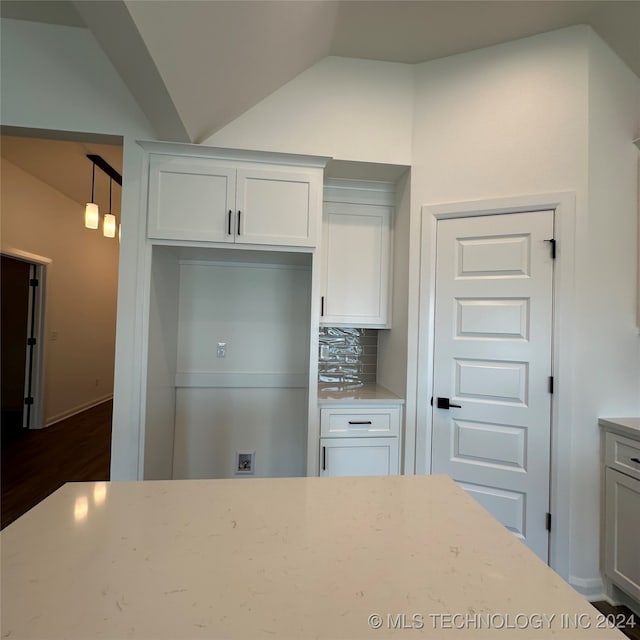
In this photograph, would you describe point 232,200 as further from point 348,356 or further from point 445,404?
point 445,404

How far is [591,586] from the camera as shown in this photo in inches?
72.4

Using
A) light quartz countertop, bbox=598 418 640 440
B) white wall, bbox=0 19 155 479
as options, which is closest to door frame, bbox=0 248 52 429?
white wall, bbox=0 19 155 479

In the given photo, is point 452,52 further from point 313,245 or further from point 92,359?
point 92,359

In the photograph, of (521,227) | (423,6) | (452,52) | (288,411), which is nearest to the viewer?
(423,6)

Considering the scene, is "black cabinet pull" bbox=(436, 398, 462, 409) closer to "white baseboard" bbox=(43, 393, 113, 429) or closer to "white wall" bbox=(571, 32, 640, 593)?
"white wall" bbox=(571, 32, 640, 593)

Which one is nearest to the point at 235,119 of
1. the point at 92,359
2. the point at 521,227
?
the point at 521,227

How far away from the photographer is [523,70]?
200 cm

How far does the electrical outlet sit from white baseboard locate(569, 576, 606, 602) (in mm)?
1936

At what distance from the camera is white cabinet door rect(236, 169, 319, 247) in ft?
6.61

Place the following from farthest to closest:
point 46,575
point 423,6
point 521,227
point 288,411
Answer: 1. point 288,411
2. point 521,227
3. point 423,6
4. point 46,575

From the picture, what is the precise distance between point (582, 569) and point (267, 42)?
10.1ft

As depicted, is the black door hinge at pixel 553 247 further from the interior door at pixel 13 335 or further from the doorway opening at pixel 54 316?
the interior door at pixel 13 335

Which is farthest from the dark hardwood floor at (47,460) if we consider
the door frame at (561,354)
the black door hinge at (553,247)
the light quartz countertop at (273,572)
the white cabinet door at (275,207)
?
the black door hinge at (553,247)

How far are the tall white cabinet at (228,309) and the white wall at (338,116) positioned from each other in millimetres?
137
